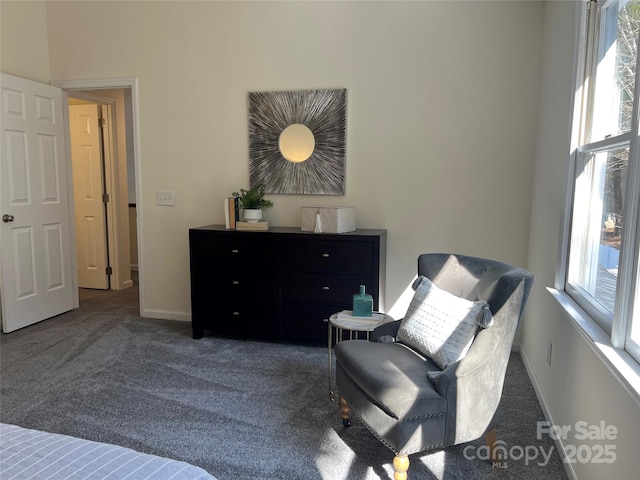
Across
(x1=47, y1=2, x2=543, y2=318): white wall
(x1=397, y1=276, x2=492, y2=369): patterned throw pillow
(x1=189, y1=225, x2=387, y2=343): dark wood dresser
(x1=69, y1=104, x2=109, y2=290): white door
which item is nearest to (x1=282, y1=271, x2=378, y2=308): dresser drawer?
(x1=189, y1=225, x2=387, y2=343): dark wood dresser

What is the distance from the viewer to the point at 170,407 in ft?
8.19

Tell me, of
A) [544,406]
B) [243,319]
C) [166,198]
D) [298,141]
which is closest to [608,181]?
[544,406]

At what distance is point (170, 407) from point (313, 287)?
125 centimetres

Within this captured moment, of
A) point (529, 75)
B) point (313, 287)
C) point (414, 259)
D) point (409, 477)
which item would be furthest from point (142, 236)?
point (529, 75)

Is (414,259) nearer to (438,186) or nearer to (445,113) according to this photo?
(438,186)

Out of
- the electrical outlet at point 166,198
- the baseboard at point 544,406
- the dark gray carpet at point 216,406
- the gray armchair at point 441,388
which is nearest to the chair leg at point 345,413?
the dark gray carpet at point 216,406

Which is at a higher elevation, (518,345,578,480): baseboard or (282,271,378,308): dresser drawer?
(282,271,378,308): dresser drawer

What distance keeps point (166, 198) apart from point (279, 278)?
4.45 ft

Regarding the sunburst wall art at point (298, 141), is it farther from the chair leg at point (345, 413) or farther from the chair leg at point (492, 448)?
the chair leg at point (492, 448)

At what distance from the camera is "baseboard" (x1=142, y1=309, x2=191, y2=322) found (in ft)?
13.3

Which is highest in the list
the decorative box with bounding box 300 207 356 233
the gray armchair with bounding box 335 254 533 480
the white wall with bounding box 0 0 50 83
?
the white wall with bounding box 0 0 50 83

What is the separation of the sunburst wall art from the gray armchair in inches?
71.0

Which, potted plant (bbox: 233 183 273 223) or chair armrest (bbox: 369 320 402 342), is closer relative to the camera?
chair armrest (bbox: 369 320 402 342)

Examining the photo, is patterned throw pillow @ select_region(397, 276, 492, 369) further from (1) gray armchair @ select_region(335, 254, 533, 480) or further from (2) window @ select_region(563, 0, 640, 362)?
(2) window @ select_region(563, 0, 640, 362)
